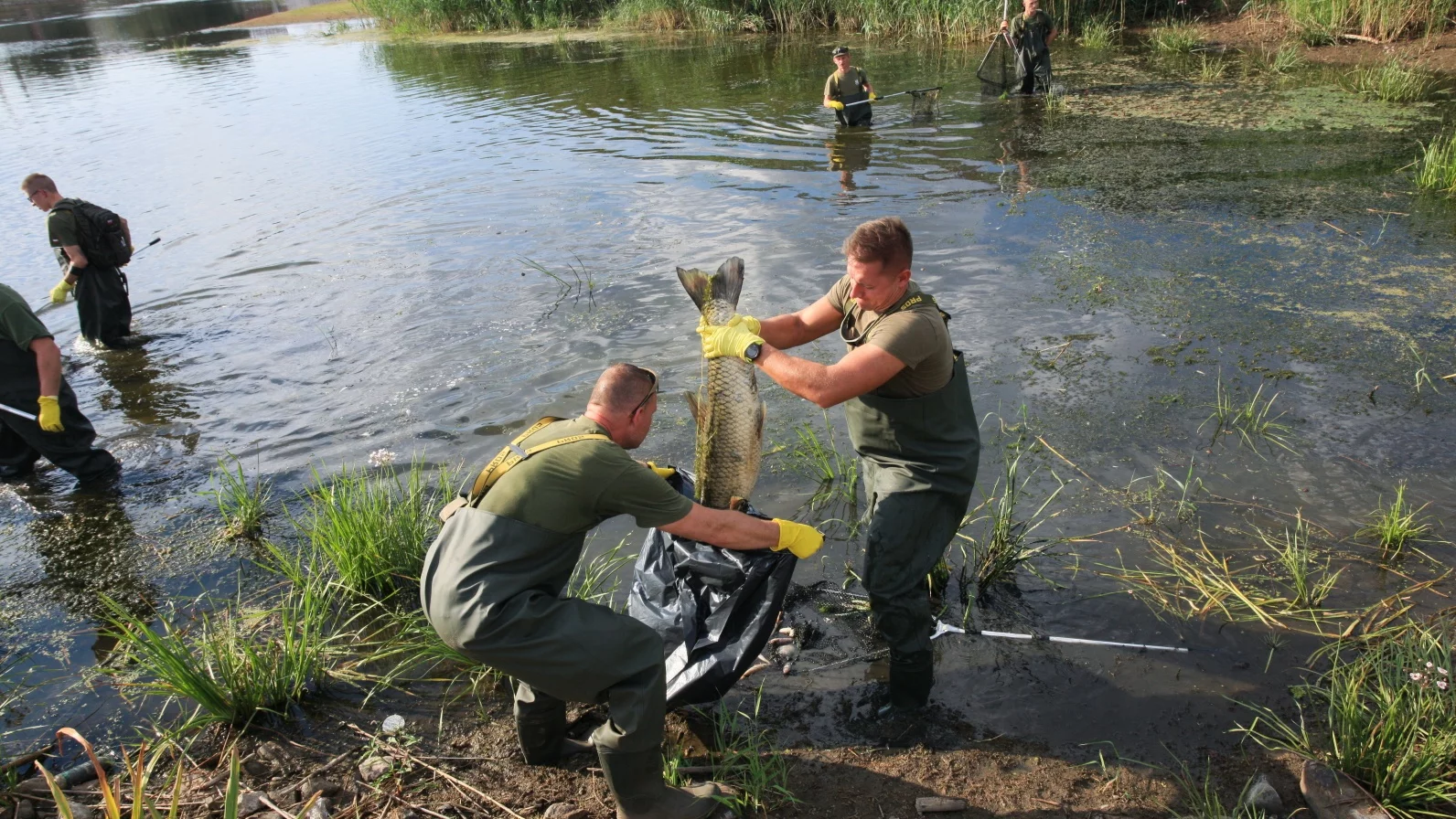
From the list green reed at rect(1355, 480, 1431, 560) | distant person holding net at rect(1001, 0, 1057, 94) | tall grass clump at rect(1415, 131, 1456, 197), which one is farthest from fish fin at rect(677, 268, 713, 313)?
→ distant person holding net at rect(1001, 0, 1057, 94)

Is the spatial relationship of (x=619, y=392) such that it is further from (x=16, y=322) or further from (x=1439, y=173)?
(x=1439, y=173)

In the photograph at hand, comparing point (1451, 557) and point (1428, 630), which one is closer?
point (1428, 630)

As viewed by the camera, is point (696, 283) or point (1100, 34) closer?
point (696, 283)

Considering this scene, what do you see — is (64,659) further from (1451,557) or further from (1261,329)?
(1261,329)

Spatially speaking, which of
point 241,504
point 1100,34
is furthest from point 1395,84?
point 241,504

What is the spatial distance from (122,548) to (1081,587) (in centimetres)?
563

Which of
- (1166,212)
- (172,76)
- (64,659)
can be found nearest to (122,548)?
(64,659)

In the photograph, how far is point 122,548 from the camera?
5.51m

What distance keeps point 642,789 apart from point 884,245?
2.20 m

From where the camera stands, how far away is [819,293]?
842 cm

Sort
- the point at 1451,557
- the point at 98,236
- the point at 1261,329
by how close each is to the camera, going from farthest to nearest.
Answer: the point at 98,236
the point at 1261,329
the point at 1451,557

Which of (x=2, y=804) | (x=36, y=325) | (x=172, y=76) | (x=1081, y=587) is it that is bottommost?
(x=1081, y=587)

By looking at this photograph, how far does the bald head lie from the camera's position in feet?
10.6

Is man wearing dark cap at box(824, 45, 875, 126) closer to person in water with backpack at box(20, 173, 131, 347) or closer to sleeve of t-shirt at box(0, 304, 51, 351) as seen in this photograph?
person in water with backpack at box(20, 173, 131, 347)
